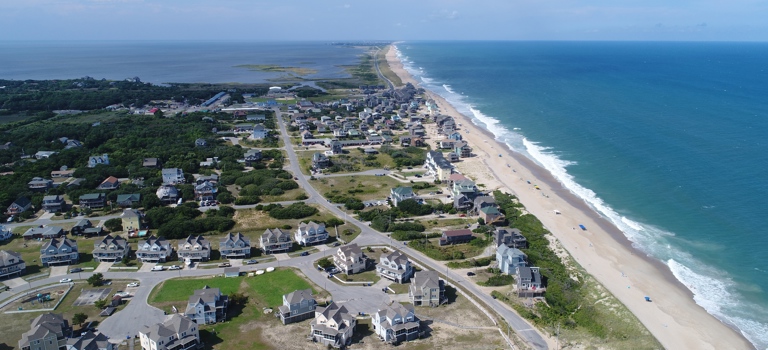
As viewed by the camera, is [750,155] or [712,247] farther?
[750,155]

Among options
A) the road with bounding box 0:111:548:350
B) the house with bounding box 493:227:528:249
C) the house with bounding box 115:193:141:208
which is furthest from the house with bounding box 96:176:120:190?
the house with bounding box 493:227:528:249

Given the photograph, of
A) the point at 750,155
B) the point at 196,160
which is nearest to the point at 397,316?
the point at 196,160

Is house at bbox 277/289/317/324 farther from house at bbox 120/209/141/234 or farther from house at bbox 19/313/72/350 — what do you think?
house at bbox 120/209/141/234

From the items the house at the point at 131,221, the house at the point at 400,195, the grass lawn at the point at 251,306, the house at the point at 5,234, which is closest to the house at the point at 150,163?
the house at the point at 131,221

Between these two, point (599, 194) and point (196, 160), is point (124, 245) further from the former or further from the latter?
point (599, 194)

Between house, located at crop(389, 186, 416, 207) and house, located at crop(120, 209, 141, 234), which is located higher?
house, located at crop(389, 186, 416, 207)

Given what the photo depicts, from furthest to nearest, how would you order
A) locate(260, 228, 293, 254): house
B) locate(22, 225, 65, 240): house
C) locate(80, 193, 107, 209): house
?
locate(80, 193, 107, 209): house, locate(22, 225, 65, 240): house, locate(260, 228, 293, 254): house
